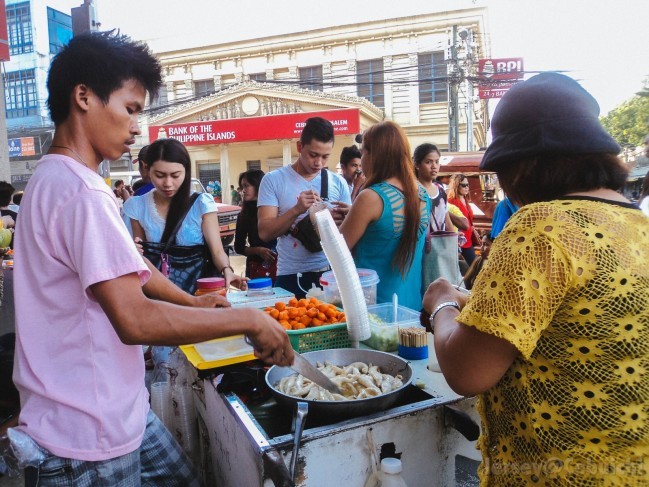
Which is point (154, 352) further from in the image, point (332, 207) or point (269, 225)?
point (332, 207)

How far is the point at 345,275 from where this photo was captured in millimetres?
2006

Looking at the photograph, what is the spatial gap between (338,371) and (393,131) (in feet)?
5.31

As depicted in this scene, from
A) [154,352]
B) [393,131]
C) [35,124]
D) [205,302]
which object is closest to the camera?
[205,302]

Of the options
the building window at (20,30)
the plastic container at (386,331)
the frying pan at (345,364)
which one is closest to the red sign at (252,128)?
the building window at (20,30)

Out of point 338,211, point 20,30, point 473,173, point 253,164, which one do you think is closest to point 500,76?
point 473,173

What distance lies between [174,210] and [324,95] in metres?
18.1

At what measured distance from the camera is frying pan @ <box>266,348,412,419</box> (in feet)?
4.92

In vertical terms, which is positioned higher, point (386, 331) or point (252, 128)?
point (252, 128)

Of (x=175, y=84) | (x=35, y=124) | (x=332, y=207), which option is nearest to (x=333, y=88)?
(x=175, y=84)

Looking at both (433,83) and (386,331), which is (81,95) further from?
(433,83)

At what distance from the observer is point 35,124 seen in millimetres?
27500

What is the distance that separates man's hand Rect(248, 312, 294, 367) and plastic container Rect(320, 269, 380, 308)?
1075mm

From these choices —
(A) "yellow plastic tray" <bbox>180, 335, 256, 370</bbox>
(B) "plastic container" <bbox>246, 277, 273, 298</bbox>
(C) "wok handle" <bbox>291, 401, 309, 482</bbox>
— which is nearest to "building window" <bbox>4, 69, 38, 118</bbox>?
(B) "plastic container" <bbox>246, 277, 273, 298</bbox>

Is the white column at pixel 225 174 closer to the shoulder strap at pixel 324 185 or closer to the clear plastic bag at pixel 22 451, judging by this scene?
the shoulder strap at pixel 324 185
